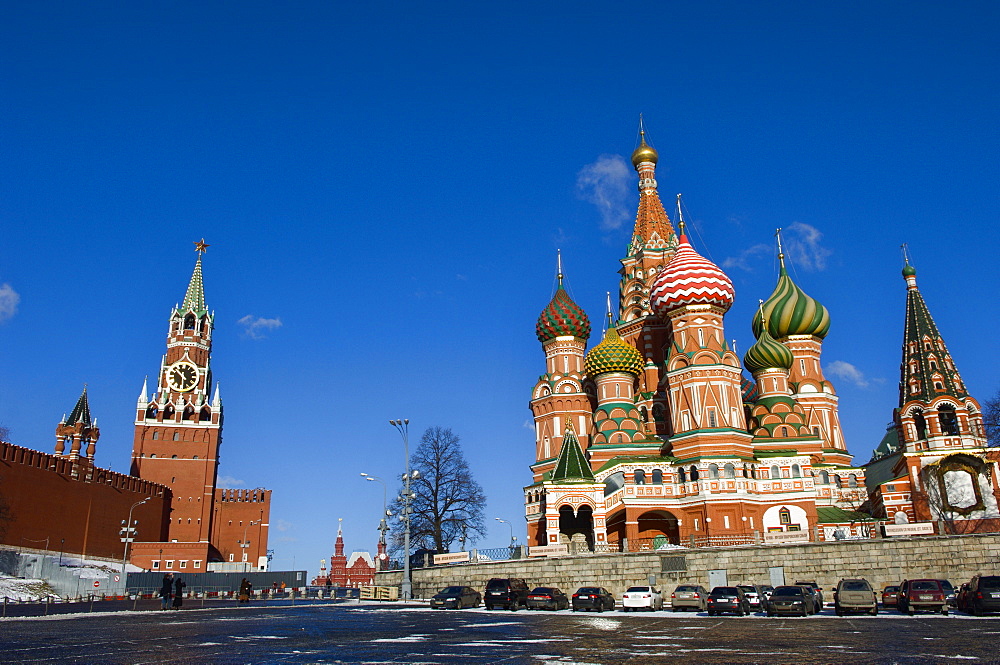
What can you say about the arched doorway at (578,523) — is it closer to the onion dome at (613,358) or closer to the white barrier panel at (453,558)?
the white barrier panel at (453,558)

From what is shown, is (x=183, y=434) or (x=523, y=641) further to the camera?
(x=183, y=434)

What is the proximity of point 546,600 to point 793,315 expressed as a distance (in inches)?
1234

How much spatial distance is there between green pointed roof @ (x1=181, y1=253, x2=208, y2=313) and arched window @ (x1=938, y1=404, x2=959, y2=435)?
6893cm

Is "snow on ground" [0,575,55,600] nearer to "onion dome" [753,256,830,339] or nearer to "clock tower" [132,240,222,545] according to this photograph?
"clock tower" [132,240,222,545]

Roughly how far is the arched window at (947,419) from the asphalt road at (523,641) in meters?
23.8

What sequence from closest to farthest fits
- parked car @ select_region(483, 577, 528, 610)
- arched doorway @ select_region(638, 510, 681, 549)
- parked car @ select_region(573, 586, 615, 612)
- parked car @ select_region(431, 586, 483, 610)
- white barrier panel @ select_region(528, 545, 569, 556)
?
parked car @ select_region(573, 586, 615, 612), parked car @ select_region(483, 577, 528, 610), parked car @ select_region(431, 586, 483, 610), white barrier panel @ select_region(528, 545, 569, 556), arched doorway @ select_region(638, 510, 681, 549)

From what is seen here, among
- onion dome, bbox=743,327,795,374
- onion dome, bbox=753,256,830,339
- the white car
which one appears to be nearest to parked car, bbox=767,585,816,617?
the white car

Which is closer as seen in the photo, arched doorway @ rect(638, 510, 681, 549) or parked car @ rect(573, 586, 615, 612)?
parked car @ rect(573, 586, 615, 612)

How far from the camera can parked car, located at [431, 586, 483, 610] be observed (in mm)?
29422

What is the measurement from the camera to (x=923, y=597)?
69.4 feet

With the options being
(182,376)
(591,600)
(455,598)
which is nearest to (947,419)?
(591,600)

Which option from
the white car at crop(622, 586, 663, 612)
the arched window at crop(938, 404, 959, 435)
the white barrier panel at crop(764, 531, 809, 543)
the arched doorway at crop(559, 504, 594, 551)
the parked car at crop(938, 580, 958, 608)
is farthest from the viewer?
the arched doorway at crop(559, 504, 594, 551)

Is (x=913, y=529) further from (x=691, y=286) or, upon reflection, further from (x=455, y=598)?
(x=691, y=286)

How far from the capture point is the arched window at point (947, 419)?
40.6 metres
